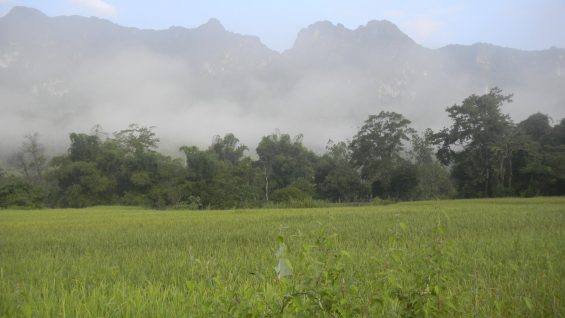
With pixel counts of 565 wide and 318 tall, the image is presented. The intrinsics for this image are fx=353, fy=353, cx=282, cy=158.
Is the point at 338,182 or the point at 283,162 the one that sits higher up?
the point at 283,162

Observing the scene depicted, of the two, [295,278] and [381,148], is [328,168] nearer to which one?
[381,148]

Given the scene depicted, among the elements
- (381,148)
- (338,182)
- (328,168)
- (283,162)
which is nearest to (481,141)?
(381,148)

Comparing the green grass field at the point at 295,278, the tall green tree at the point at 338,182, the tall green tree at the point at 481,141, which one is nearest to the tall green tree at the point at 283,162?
the tall green tree at the point at 338,182

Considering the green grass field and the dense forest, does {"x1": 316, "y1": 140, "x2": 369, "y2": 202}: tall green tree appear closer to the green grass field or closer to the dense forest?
the dense forest

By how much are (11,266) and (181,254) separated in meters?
2.13

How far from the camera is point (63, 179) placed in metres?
51.9

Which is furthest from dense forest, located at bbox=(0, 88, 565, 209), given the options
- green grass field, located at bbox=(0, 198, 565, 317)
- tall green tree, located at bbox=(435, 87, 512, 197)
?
green grass field, located at bbox=(0, 198, 565, 317)

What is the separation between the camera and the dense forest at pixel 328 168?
129 feet

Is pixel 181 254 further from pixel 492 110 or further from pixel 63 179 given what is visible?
pixel 63 179

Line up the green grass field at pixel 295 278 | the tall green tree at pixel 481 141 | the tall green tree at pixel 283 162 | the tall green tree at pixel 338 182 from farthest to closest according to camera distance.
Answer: the tall green tree at pixel 283 162 → the tall green tree at pixel 338 182 → the tall green tree at pixel 481 141 → the green grass field at pixel 295 278

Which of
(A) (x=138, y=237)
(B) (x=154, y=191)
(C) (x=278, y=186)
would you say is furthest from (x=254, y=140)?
(A) (x=138, y=237)

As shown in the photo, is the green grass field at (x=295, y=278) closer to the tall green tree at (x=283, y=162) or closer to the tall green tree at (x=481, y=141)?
the tall green tree at (x=481, y=141)

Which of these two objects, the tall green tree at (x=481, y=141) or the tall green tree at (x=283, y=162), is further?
the tall green tree at (x=283, y=162)

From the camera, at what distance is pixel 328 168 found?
59.6 metres
